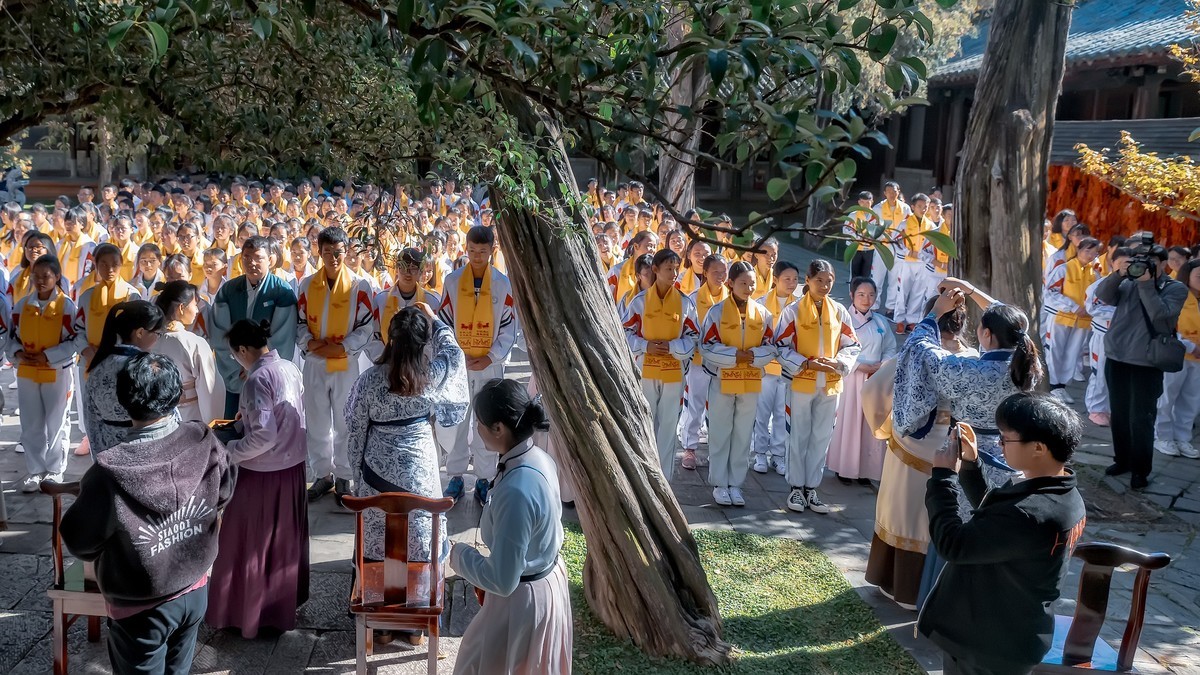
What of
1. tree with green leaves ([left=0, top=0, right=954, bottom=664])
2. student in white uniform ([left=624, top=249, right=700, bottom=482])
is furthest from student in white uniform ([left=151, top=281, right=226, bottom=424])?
student in white uniform ([left=624, top=249, right=700, bottom=482])

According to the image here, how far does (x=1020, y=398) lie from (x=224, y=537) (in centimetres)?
365

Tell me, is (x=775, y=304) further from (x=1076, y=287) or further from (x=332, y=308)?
(x=1076, y=287)

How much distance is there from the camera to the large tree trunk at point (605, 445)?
4.64 m

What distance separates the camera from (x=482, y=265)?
696cm

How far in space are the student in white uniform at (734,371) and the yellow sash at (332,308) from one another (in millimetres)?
2586

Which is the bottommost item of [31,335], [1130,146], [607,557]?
[607,557]

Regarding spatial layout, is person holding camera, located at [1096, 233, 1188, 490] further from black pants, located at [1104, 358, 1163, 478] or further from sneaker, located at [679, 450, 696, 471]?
sneaker, located at [679, 450, 696, 471]

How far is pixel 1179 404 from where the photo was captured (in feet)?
29.0

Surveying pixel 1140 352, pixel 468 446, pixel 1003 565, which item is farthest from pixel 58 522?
pixel 1140 352

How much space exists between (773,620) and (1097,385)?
6215 mm

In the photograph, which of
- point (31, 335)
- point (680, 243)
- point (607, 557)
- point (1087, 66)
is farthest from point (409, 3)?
point (1087, 66)

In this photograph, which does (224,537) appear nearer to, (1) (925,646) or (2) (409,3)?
(2) (409,3)

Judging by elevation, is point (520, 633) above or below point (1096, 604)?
below

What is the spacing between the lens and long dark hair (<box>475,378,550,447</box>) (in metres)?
3.31
